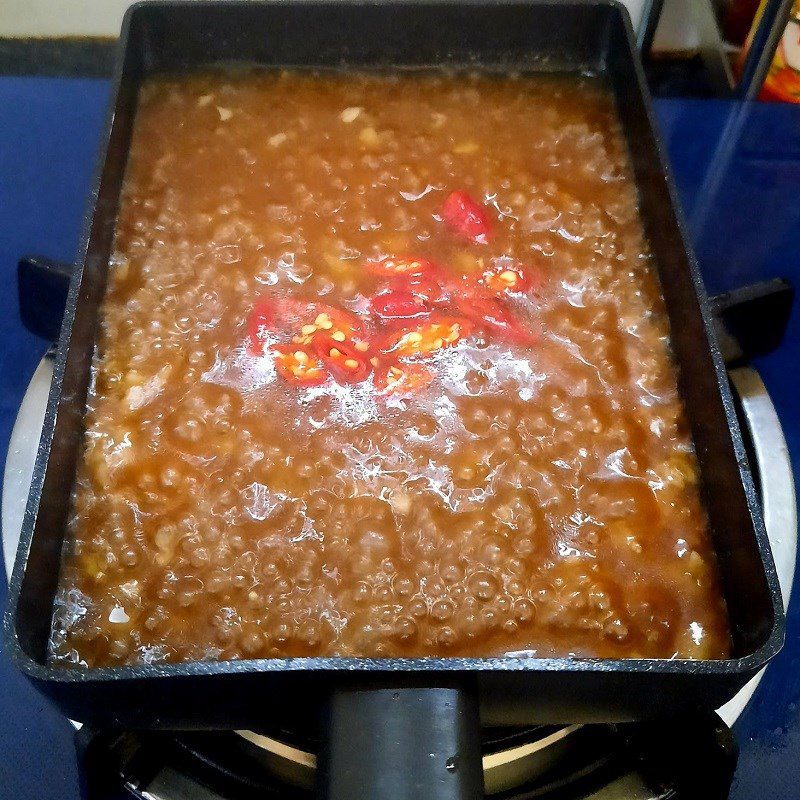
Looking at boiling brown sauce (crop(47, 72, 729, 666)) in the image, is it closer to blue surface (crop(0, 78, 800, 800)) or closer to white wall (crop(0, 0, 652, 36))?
blue surface (crop(0, 78, 800, 800))

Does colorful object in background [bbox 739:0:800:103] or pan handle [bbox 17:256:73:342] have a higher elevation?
colorful object in background [bbox 739:0:800:103]

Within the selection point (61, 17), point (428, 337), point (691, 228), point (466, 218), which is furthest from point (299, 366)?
point (61, 17)

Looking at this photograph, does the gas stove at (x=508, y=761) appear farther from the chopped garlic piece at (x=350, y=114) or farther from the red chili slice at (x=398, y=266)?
the chopped garlic piece at (x=350, y=114)

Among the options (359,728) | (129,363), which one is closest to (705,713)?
(359,728)

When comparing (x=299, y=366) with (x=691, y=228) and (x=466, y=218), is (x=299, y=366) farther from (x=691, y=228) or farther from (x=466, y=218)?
(x=691, y=228)

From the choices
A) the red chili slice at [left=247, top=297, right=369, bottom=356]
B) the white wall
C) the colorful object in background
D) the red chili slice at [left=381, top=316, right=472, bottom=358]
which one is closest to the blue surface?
the colorful object in background

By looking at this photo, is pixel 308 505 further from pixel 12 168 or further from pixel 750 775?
pixel 12 168
